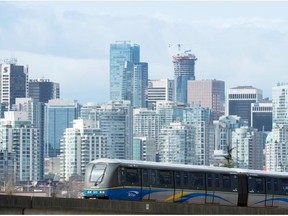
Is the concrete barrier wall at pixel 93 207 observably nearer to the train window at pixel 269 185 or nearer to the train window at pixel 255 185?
the train window at pixel 255 185

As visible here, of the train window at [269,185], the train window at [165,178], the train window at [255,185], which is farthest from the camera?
the train window at [269,185]

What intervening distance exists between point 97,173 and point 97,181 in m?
0.63

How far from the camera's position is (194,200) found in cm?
6462

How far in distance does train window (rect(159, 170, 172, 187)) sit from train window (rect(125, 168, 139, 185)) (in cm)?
106

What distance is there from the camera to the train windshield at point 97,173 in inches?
2468

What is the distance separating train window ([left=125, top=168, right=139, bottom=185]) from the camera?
6262cm

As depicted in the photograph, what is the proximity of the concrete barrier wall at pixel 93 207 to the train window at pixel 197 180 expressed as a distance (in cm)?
1213

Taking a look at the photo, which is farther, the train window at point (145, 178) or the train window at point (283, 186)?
the train window at point (283, 186)

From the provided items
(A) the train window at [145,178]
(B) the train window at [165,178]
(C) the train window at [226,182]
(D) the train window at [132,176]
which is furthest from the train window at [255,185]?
(D) the train window at [132,176]

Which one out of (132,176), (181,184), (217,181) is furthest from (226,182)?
(132,176)

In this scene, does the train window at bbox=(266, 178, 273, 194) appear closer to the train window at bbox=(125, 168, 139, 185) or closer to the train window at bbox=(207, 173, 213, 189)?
the train window at bbox=(207, 173, 213, 189)

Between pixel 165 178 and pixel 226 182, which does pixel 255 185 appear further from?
pixel 165 178

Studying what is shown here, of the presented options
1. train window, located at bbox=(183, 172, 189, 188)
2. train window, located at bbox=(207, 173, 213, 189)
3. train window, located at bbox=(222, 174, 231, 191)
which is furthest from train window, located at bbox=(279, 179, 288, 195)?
train window, located at bbox=(183, 172, 189, 188)

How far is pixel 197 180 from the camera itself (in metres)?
65.1
